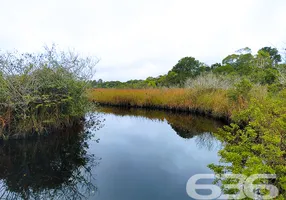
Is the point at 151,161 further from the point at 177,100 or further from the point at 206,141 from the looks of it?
the point at 177,100

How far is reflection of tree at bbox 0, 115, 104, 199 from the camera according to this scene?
278 centimetres

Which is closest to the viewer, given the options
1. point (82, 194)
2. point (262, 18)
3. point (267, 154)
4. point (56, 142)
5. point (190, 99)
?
point (267, 154)

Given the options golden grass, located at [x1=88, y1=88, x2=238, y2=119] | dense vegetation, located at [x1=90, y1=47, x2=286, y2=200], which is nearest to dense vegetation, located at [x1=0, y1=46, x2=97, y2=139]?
golden grass, located at [x1=88, y1=88, x2=238, y2=119]

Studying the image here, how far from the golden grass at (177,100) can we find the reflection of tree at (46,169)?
301cm

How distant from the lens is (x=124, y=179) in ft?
10.5

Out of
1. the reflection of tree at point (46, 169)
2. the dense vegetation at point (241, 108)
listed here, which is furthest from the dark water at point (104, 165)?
the dense vegetation at point (241, 108)

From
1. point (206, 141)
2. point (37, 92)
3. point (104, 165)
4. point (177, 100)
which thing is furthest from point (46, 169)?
point (177, 100)

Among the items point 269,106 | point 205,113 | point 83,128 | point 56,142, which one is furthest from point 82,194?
point 205,113

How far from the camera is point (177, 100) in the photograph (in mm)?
11523

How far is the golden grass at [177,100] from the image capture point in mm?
8555

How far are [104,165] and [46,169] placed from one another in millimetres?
1100

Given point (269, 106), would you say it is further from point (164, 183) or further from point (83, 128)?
point (83, 128)

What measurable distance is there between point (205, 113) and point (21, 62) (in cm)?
851

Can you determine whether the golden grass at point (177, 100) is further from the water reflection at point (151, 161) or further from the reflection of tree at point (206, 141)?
the reflection of tree at point (206, 141)
